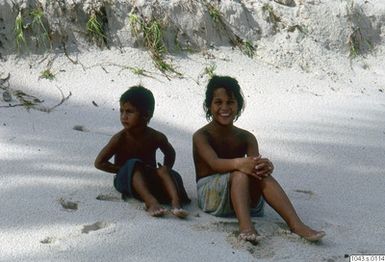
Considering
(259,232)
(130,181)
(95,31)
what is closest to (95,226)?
(130,181)

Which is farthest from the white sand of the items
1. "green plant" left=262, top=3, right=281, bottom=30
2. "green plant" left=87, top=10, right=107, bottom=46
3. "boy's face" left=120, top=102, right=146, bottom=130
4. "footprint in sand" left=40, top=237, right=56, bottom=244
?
"green plant" left=262, top=3, right=281, bottom=30

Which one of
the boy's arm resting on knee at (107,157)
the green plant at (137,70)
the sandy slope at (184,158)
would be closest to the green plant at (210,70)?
the sandy slope at (184,158)

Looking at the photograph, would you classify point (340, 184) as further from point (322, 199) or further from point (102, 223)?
point (102, 223)

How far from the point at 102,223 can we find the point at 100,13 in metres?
2.92

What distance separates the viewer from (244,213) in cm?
292

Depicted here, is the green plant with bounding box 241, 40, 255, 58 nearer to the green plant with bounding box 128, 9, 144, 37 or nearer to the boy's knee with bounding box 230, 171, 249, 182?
the green plant with bounding box 128, 9, 144, 37

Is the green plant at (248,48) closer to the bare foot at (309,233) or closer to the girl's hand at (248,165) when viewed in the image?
the girl's hand at (248,165)

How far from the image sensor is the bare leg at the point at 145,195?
119 inches

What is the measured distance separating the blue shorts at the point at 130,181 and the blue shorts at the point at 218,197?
0.11m

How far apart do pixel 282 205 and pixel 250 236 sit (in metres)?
0.26

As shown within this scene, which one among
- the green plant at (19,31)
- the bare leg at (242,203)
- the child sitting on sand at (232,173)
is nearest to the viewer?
the bare leg at (242,203)

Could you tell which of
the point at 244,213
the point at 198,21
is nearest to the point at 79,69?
the point at 198,21

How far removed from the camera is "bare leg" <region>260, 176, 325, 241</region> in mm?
2926

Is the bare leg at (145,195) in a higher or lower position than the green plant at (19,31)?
lower
